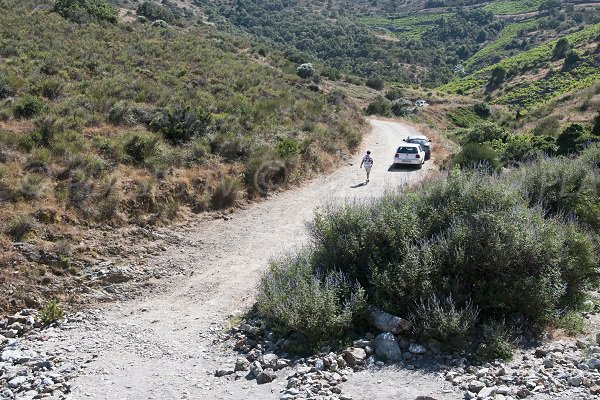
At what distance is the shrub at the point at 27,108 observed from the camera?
15.6 m

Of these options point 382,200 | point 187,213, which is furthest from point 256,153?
point 382,200

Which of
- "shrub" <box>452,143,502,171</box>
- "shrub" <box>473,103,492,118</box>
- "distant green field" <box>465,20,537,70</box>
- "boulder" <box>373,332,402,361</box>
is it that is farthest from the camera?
"distant green field" <box>465,20,537,70</box>

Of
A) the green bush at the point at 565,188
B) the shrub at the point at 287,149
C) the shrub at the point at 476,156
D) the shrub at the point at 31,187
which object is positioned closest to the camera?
the shrub at the point at 31,187

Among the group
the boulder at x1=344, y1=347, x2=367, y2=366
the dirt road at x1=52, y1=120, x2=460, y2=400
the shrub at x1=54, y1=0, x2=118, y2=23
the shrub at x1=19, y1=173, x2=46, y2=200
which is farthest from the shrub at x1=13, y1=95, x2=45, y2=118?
the shrub at x1=54, y1=0, x2=118, y2=23

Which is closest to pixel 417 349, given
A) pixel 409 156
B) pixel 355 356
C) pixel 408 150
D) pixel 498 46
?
pixel 355 356

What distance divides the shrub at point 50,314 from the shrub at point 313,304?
12.1ft

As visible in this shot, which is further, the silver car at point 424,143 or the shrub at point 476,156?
the silver car at point 424,143

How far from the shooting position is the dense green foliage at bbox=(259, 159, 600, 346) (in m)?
7.79

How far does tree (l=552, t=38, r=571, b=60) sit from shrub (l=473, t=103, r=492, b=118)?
672 inches

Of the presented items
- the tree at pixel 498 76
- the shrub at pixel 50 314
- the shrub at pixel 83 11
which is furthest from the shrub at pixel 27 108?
the tree at pixel 498 76

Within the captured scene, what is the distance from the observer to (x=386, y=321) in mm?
7695

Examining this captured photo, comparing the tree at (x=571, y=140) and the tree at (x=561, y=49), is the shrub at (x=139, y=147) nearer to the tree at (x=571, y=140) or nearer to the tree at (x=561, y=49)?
the tree at (x=571, y=140)

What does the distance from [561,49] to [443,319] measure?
74249 mm

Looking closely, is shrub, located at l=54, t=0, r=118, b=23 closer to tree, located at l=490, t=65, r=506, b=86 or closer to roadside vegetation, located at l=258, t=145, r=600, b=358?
roadside vegetation, located at l=258, t=145, r=600, b=358
